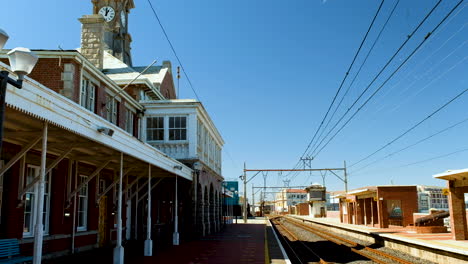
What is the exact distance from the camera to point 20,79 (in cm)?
551

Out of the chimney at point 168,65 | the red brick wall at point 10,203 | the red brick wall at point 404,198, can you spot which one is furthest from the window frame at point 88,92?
the red brick wall at point 404,198

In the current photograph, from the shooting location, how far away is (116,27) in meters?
41.8

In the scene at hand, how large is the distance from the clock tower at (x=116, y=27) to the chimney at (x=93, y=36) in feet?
68.7

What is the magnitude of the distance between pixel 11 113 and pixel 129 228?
14.0m

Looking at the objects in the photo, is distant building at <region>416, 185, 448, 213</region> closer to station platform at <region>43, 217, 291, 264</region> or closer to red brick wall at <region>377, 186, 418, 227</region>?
red brick wall at <region>377, 186, 418, 227</region>

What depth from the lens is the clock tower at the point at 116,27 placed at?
41125 millimetres

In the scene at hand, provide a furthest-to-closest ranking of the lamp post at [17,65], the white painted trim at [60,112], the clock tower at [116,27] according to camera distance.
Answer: the clock tower at [116,27]
the white painted trim at [60,112]
the lamp post at [17,65]

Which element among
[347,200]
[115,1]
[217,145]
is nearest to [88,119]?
[217,145]

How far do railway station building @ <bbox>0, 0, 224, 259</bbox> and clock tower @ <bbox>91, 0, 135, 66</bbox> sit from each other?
11600 millimetres

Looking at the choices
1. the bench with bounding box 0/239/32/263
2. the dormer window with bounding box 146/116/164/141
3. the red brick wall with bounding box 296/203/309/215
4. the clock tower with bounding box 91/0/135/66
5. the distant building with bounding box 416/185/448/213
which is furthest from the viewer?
the distant building with bounding box 416/185/448/213

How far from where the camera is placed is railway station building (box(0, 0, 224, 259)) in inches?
306

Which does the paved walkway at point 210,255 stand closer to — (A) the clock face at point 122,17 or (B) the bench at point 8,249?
(B) the bench at point 8,249

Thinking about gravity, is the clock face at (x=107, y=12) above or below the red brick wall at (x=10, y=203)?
above

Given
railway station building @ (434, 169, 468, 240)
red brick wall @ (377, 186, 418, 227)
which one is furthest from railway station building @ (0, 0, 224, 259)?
railway station building @ (434, 169, 468, 240)
